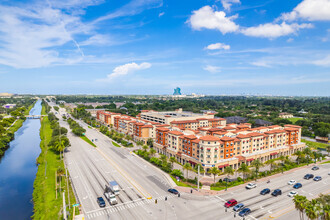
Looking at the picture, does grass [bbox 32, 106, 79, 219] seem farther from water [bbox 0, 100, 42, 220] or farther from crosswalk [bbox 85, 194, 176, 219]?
crosswalk [bbox 85, 194, 176, 219]

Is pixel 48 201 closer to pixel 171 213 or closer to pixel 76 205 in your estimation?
pixel 76 205

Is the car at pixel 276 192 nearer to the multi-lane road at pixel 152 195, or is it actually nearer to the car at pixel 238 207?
the multi-lane road at pixel 152 195

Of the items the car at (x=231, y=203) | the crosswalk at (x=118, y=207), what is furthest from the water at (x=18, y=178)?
the car at (x=231, y=203)

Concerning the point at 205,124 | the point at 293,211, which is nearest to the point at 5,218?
the point at 293,211

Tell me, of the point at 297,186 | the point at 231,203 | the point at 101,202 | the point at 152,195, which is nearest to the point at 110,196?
the point at 101,202

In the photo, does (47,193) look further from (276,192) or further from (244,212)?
(276,192)

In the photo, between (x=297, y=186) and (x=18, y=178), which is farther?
(x=18, y=178)
